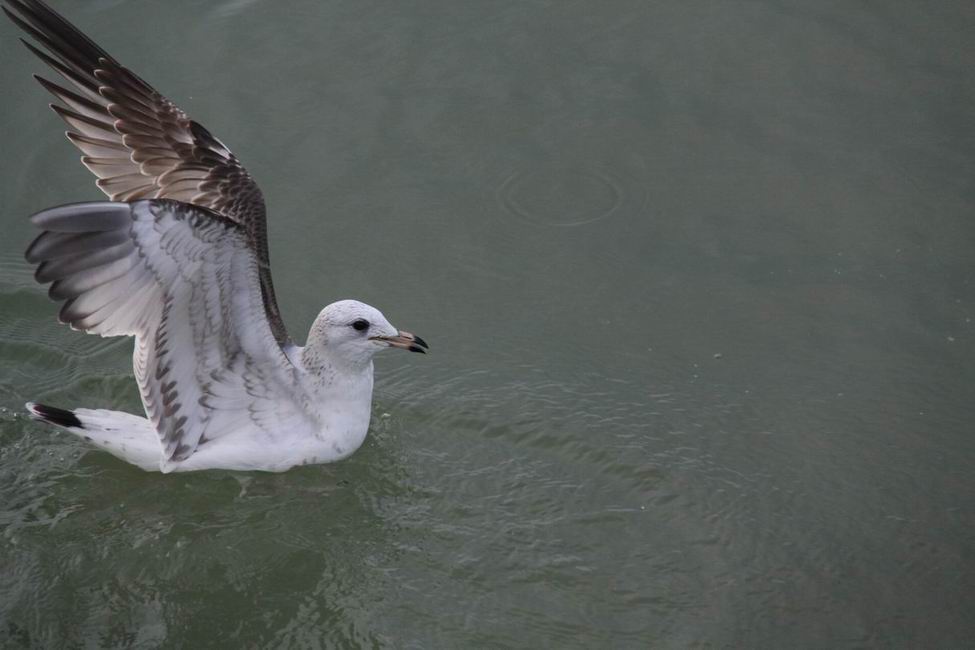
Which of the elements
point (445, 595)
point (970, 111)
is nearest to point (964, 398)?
point (970, 111)

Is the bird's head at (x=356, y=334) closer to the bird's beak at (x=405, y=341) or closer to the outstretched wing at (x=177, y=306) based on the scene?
the bird's beak at (x=405, y=341)

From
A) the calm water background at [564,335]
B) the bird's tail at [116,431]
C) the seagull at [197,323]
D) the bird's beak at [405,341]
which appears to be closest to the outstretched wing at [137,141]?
the seagull at [197,323]

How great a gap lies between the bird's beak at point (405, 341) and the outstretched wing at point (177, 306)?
53 cm

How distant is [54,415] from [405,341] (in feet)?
5.87

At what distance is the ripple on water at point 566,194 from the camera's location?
720 centimetres

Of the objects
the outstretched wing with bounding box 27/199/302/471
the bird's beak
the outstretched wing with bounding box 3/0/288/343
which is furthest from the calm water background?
the outstretched wing with bounding box 3/0/288/343

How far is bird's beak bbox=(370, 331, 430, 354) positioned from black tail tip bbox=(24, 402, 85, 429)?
1556 millimetres

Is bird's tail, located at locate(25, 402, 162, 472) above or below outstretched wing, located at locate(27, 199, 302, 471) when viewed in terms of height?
below

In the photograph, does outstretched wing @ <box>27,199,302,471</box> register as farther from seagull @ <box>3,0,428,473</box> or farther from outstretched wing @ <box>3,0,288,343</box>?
outstretched wing @ <box>3,0,288,343</box>

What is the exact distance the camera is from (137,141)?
623cm

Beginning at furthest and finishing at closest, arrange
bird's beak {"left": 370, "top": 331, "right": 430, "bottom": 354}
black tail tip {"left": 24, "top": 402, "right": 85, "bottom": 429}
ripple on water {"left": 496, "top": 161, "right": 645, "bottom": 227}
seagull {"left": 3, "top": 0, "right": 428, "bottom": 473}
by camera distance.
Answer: ripple on water {"left": 496, "top": 161, "right": 645, "bottom": 227} < bird's beak {"left": 370, "top": 331, "right": 430, "bottom": 354} < black tail tip {"left": 24, "top": 402, "right": 85, "bottom": 429} < seagull {"left": 3, "top": 0, "right": 428, "bottom": 473}

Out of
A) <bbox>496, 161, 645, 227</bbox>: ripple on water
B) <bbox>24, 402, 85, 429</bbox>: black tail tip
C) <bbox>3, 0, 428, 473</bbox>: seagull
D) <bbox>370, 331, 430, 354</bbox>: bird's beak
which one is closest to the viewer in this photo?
<bbox>3, 0, 428, 473</bbox>: seagull

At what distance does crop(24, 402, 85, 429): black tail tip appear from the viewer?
5629mm

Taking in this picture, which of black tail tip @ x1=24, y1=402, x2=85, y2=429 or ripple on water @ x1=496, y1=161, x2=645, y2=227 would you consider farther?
ripple on water @ x1=496, y1=161, x2=645, y2=227
